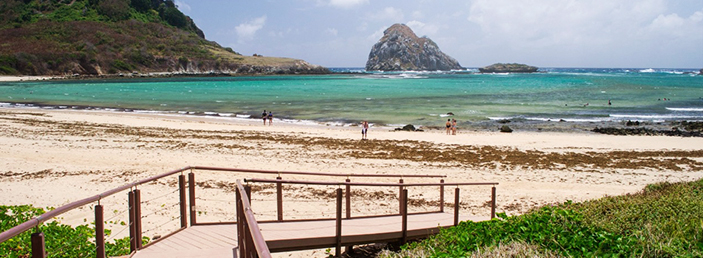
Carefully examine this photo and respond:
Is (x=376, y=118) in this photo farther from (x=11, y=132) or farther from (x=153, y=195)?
(x=153, y=195)

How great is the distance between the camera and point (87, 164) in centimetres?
1540

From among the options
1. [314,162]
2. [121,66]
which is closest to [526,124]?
[314,162]

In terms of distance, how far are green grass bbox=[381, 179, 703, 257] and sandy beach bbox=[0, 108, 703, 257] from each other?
312 centimetres

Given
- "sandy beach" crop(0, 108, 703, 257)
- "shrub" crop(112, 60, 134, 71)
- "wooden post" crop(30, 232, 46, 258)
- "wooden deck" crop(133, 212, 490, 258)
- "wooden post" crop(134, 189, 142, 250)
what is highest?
"shrub" crop(112, 60, 134, 71)

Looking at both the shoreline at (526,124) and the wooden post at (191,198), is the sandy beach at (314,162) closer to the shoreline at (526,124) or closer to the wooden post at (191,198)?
the wooden post at (191,198)

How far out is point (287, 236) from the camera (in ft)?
21.8

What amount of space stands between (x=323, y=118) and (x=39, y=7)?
150 meters

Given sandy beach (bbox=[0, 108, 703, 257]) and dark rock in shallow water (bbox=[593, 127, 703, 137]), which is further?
dark rock in shallow water (bbox=[593, 127, 703, 137])

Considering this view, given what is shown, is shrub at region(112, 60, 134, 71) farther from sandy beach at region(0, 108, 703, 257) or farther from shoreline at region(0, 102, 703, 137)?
sandy beach at region(0, 108, 703, 257)

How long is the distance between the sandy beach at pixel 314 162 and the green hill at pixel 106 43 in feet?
342

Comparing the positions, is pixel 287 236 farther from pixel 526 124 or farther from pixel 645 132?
pixel 526 124

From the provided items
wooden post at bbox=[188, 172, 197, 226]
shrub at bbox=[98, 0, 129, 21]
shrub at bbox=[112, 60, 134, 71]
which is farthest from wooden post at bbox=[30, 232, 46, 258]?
shrub at bbox=[98, 0, 129, 21]

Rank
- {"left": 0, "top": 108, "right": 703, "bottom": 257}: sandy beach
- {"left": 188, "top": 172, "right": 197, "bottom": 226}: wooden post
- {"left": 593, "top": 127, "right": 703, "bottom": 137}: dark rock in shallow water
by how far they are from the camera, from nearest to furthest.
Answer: {"left": 188, "top": 172, "right": 197, "bottom": 226}: wooden post, {"left": 0, "top": 108, "right": 703, "bottom": 257}: sandy beach, {"left": 593, "top": 127, "right": 703, "bottom": 137}: dark rock in shallow water

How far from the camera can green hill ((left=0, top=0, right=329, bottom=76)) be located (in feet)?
377
